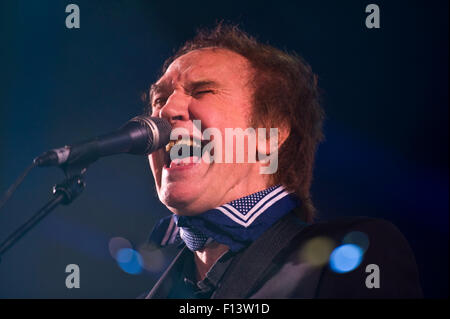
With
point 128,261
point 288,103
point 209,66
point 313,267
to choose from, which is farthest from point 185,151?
point 128,261

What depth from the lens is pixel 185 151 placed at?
1.79 m

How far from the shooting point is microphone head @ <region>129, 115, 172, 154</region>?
1537mm

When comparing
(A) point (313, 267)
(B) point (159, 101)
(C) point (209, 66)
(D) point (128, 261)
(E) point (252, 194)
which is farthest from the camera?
(D) point (128, 261)

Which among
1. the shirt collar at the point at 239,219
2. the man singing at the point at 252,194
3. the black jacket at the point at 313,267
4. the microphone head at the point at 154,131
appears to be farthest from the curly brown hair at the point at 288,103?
the microphone head at the point at 154,131

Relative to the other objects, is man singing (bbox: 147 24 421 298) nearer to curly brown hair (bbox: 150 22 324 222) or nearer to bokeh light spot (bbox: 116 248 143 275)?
curly brown hair (bbox: 150 22 324 222)

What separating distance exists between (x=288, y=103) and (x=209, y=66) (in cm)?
40

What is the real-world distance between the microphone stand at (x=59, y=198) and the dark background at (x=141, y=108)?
3.52 feet

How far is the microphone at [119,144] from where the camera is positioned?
4.20ft

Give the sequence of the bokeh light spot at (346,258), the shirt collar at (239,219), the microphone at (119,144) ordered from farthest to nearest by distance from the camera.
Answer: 1. the shirt collar at (239,219)
2. the bokeh light spot at (346,258)
3. the microphone at (119,144)

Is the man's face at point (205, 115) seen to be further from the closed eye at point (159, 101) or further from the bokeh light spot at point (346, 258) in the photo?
the bokeh light spot at point (346, 258)

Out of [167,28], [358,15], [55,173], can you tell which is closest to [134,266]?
[55,173]

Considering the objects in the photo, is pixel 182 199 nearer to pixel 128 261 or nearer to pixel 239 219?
pixel 239 219

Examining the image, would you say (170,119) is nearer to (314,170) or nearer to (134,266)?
(314,170)

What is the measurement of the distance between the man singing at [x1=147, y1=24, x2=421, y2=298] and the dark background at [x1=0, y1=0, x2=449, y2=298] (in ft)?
0.55
